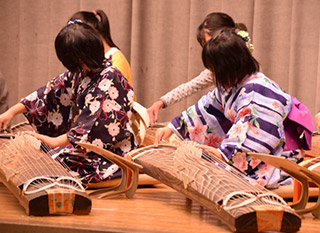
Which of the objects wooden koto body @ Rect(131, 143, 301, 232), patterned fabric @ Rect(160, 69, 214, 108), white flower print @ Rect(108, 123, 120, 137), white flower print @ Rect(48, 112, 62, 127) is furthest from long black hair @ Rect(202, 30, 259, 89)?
patterned fabric @ Rect(160, 69, 214, 108)

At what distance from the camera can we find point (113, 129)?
2.68m

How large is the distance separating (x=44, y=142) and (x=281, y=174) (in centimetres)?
113

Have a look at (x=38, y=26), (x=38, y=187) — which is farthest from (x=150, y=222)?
(x=38, y=26)

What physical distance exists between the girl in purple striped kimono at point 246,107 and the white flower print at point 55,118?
98 cm

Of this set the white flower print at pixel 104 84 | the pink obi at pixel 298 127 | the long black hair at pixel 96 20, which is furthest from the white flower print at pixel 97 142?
the long black hair at pixel 96 20

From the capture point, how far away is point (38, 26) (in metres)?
5.59

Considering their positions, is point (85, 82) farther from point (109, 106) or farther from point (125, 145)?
point (125, 145)

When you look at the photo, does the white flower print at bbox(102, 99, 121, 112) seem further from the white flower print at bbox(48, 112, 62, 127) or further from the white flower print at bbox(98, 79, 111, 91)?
the white flower print at bbox(48, 112, 62, 127)

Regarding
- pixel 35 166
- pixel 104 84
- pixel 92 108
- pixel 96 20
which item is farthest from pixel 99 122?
pixel 96 20

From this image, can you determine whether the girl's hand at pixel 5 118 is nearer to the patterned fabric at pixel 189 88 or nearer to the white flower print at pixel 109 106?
the white flower print at pixel 109 106

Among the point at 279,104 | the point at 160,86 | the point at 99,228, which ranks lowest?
the point at 160,86

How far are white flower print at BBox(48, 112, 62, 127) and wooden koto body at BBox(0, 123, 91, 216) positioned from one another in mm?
804

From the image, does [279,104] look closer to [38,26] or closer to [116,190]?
[116,190]

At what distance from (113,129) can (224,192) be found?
97 cm
